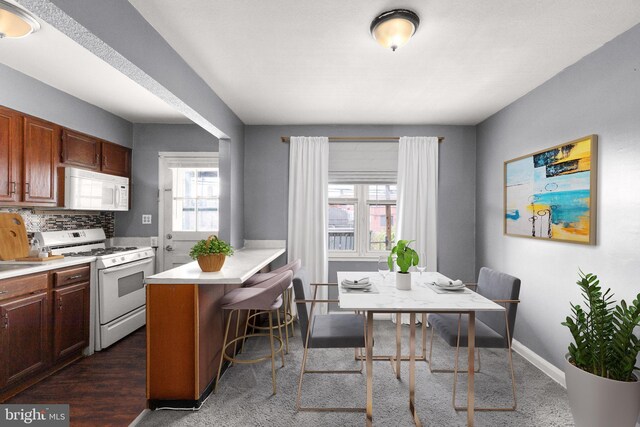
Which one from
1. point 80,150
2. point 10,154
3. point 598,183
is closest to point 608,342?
point 598,183

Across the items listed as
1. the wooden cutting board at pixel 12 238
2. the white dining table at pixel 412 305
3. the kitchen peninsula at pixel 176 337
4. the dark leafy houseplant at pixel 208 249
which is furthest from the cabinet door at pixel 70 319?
the white dining table at pixel 412 305

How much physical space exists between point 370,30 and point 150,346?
8.04ft

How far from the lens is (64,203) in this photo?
293 cm

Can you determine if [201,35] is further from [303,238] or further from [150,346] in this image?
[303,238]

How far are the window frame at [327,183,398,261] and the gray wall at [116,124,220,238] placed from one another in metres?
1.84

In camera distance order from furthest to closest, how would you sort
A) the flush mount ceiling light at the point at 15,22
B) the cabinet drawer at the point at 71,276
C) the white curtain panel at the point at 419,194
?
the white curtain panel at the point at 419,194 → the cabinet drawer at the point at 71,276 → the flush mount ceiling light at the point at 15,22

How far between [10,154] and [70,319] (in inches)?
55.7

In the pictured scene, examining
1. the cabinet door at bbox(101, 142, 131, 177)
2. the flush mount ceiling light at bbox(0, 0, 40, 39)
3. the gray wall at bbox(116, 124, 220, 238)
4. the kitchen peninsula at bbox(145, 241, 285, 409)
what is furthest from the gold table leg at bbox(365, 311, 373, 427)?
the cabinet door at bbox(101, 142, 131, 177)

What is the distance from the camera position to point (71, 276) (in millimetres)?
2662

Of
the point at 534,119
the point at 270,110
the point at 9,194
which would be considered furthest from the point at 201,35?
the point at 534,119

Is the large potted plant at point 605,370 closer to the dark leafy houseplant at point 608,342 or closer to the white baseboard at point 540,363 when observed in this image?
the dark leafy houseplant at point 608,342

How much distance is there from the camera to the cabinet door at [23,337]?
2.14 metres

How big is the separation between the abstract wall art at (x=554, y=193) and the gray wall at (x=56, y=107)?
4278mm

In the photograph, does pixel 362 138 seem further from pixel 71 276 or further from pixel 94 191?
pixel 71 276
